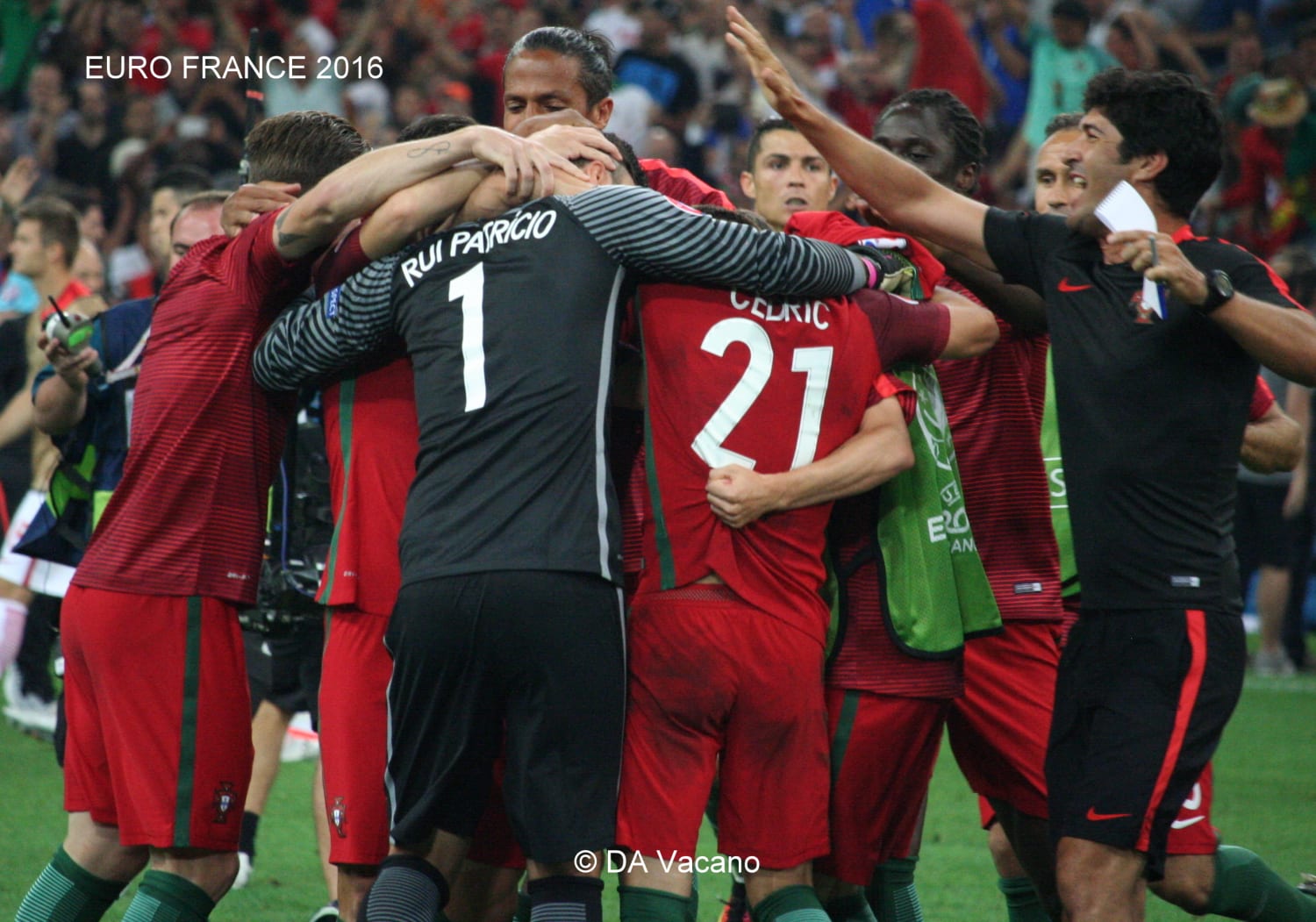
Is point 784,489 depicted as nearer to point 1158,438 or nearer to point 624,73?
point 1158,438

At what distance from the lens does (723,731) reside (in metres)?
3.84

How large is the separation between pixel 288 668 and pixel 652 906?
9.35 ft

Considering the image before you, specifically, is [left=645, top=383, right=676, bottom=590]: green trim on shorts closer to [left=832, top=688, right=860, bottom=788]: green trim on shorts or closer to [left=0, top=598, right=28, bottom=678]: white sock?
[left=832, top=688, right=860, bottom=788]: green trim on shorts

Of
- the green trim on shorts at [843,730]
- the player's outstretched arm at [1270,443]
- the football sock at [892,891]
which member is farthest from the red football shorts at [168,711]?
the player's outstretched arm at [1270,443]

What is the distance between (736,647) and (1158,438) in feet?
3.73

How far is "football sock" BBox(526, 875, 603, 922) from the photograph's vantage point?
3.63 metres

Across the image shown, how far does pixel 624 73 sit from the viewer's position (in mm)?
15703

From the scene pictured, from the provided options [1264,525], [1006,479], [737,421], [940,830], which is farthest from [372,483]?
[1264,525]

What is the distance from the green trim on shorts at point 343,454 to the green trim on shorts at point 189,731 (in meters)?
0.34

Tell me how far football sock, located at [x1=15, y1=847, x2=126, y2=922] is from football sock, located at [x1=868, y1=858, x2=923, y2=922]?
2191 mm

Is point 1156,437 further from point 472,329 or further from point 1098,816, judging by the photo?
point 472,329

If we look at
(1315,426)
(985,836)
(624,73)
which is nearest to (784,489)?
(985,836)

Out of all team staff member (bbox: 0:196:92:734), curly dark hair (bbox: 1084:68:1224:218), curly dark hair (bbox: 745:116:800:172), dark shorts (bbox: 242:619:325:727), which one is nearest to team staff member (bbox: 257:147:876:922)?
curly dark hair (bbox: 1084:68:1224:218)

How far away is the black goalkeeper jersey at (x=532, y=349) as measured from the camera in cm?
364
